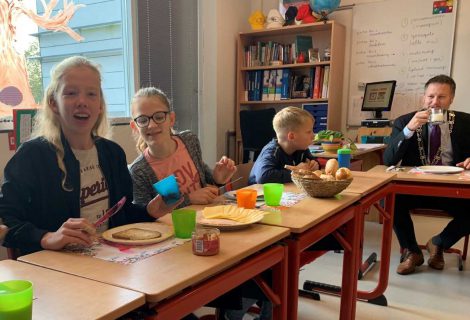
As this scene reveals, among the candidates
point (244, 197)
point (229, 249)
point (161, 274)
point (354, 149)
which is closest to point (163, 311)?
point (161, 274)

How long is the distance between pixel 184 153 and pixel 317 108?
2.78m

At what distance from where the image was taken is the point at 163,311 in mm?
832

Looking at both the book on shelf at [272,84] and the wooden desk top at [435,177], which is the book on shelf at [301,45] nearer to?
the book on shelf at [272,84]

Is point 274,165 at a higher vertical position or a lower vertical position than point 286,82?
lower

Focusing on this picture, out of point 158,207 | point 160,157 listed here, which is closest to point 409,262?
point 160,157

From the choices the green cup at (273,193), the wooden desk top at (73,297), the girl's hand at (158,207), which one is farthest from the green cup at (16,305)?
the green cup at (273,193)

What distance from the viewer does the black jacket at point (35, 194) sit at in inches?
44.2

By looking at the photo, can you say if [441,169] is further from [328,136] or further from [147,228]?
[147,228]

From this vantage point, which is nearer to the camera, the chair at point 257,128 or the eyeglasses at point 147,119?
the eyeglasses at point 147,119

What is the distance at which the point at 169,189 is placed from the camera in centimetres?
132

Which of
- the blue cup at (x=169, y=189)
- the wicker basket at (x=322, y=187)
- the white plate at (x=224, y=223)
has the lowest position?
the white plate at (x=224, y=223)

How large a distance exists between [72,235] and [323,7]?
3.79m

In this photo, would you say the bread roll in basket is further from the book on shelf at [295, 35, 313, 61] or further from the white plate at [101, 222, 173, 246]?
the book on shelf at [295, 35, 313, 61]

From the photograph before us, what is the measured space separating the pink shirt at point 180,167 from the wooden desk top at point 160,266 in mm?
747
